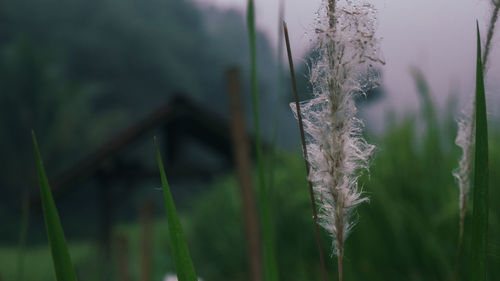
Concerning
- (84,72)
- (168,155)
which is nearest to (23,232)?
(168,155)

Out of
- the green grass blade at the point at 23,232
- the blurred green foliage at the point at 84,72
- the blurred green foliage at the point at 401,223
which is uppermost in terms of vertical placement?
the blurred green foliage at the point at 84,72

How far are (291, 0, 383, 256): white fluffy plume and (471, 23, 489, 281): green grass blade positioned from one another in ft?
0.26

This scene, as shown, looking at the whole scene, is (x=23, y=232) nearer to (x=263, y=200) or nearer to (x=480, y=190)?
(x=263, y=200)

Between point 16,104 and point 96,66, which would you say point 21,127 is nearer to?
point 16,104

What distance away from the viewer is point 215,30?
5212 cm

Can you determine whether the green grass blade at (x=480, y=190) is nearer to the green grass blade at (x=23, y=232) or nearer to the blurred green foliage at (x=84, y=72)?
the green grass blade at (x=23, y=232)

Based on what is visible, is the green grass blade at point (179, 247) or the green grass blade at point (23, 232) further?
the green grass blade at point (23, 232)

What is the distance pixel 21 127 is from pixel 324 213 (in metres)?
25.4

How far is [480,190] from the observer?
0.34m

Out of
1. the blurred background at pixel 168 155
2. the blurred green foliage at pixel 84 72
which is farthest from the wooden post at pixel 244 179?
the blurred green foliage at pixel 84 72

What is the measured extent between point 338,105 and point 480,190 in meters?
0.13

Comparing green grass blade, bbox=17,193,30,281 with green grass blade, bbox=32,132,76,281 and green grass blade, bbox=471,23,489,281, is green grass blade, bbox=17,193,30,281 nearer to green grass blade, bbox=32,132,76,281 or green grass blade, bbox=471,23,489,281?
green grass blade, bbox=32,132,76,281

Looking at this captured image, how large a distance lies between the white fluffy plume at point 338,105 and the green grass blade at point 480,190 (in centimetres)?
8

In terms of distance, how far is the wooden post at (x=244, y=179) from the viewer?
4.07ft
